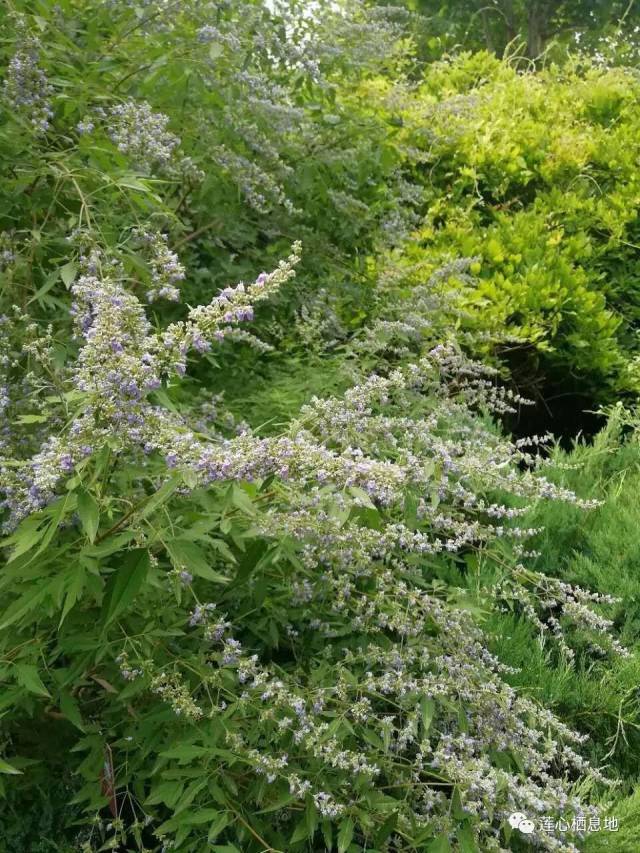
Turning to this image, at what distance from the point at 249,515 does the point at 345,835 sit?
791mm

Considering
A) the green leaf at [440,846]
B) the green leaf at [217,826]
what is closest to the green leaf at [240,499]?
the green leaf at [217,826]

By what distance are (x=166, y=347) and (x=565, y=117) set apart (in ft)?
20.1

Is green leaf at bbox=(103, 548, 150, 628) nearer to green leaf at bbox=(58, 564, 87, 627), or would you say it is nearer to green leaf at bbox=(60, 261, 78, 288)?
green leaf at bbox=(58, 564, 87, 627)

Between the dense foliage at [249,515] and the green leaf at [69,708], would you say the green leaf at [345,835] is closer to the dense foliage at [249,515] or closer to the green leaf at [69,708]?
the dense foliage at [249,515]

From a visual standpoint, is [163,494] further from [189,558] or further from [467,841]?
[467,841]

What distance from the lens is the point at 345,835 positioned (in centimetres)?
235

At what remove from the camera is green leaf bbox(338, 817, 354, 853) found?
2.31 metres

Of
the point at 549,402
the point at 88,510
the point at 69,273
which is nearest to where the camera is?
the point at 88,510

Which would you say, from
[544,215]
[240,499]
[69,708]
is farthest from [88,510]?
[544,215]

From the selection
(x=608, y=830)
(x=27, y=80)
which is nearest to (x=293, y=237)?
(x=27, y=80)
